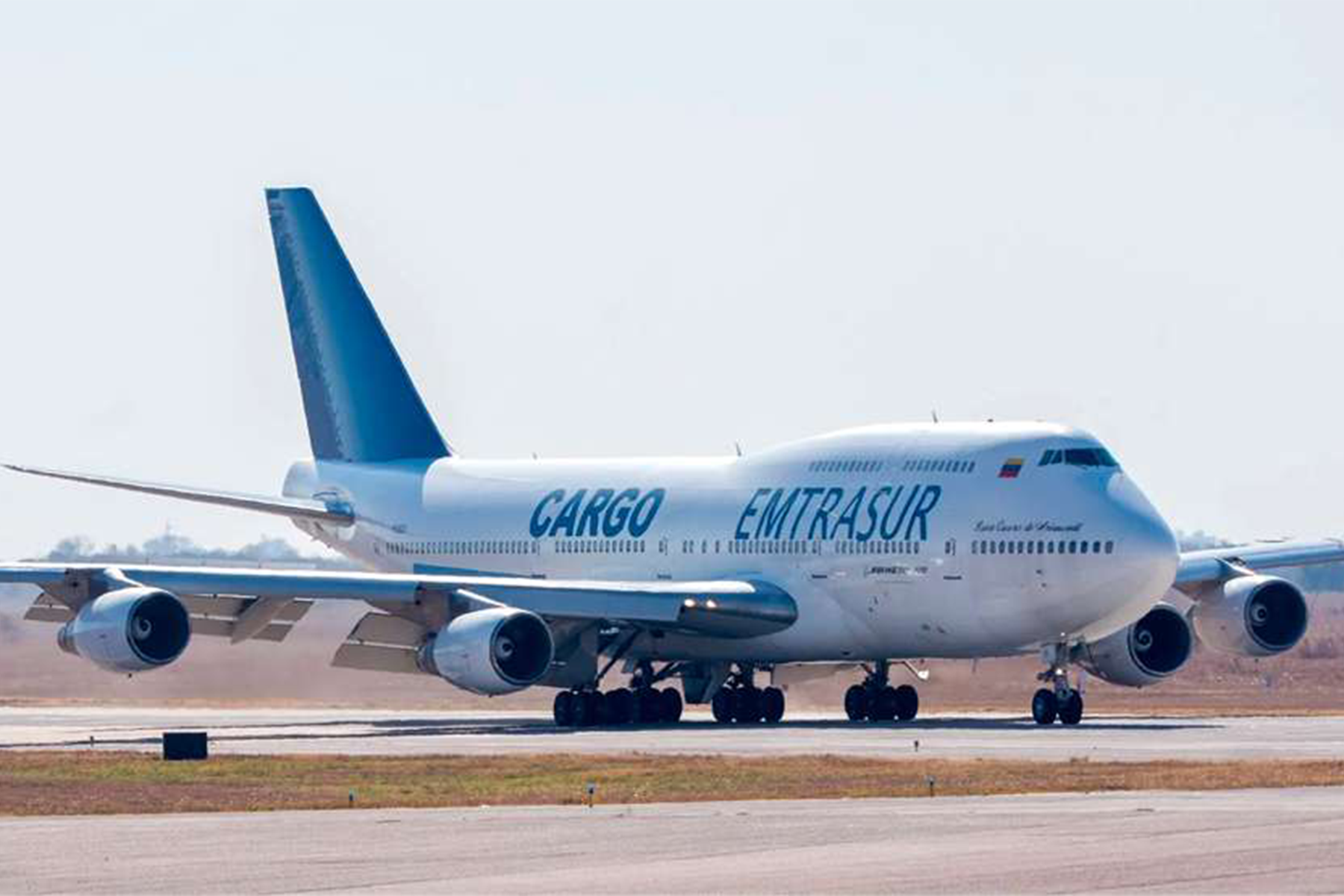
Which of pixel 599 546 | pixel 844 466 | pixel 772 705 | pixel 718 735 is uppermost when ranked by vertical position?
pixel 844 466

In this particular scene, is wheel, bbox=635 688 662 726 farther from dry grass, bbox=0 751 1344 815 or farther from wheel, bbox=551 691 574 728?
dry grass, bbox=0 751 1344 815

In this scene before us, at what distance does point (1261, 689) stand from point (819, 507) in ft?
61.6

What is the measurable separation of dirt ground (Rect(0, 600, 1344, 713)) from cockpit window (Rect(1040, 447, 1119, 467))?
7.95 m

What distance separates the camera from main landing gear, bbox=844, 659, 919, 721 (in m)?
55.5

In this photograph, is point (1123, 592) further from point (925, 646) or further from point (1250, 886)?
point (1250, 886)

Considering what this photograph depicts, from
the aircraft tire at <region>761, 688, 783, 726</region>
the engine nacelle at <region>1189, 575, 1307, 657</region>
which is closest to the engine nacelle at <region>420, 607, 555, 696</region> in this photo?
the aircraft tire at <region>761, 688, 783, 726</region>

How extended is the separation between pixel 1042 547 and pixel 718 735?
286 inches

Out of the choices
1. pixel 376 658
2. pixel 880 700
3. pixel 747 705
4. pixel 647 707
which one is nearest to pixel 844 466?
pixel 880 700

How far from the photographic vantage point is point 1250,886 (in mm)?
21094

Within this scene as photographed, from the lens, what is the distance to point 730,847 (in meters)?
24.8

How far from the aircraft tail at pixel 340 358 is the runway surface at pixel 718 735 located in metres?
7.81

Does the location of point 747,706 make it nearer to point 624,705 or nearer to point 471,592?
point 624,705

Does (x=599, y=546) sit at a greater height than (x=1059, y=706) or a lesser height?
greater

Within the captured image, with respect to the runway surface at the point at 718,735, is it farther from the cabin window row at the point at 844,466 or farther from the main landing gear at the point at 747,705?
the cabin window row at the point at 844,466
